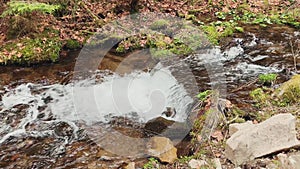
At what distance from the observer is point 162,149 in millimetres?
4980

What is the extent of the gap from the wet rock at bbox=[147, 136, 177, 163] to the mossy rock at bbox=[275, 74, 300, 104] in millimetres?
2312

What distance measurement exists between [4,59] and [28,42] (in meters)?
0.85

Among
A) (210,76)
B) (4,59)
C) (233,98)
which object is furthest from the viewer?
(4,59)

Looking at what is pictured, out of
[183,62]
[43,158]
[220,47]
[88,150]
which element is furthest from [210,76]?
[43,158]

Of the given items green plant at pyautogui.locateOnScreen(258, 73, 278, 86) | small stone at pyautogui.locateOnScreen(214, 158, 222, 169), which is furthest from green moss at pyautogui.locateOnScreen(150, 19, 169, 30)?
small stone at pyautogui.locateOnScreen(214, 158, 222, 169)

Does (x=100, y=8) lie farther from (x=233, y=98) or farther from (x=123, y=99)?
(x=233, y=98)

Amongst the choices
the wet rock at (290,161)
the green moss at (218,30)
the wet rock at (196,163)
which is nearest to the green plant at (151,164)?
the wet rock at (196,163)

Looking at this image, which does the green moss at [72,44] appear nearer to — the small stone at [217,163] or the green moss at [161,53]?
the green moss at [161,53]

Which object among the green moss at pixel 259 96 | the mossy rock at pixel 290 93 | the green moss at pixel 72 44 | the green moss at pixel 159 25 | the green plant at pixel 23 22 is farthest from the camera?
the green moss at pixel 159 25

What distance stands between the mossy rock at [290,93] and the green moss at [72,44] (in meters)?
5.86

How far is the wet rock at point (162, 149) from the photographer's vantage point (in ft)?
15.7

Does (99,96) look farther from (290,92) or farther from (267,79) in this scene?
(290,92)

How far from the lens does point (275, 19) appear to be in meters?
10.8

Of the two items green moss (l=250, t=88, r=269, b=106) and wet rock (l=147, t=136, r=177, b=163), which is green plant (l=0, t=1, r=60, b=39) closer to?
wet rock (l=147, t=136, r=177, b=163)
